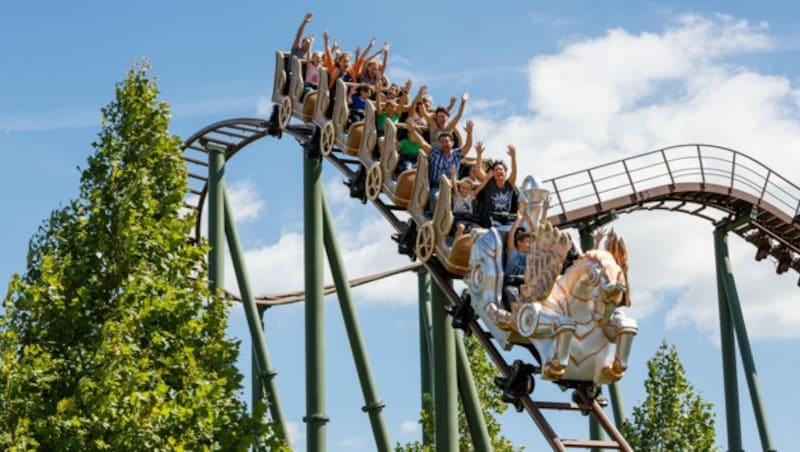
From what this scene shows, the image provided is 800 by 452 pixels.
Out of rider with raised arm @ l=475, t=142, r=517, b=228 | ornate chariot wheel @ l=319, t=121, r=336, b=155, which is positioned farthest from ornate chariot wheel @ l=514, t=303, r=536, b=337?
ornate chariot wheel @ l=319, t=121, r=336, b=155

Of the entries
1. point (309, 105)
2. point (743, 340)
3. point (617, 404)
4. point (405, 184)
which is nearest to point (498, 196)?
point (405, 184)

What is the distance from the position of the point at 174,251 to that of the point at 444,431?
2.88 m

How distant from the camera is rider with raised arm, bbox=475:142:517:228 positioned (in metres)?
9.08

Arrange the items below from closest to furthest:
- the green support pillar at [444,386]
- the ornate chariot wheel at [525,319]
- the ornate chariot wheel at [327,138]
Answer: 1. the ornate chariot wheel at [525,319]
2. the green support pillar at [444,386]
3. the ornate chariot wheel at [327,138]

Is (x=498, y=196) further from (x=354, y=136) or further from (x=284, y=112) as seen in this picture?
(x=284, y=112)

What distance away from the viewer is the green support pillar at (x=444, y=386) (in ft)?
28.8

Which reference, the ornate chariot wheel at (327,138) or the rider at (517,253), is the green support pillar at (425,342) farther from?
the rider at (517,253)

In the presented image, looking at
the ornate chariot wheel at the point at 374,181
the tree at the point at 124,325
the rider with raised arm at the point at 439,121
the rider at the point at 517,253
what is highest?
the rider with raised arm at the point at 439,121

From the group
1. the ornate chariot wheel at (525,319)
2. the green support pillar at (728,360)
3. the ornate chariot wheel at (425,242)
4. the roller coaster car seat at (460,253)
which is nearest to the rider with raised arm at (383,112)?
the ornate chariot wheel at (425,242)

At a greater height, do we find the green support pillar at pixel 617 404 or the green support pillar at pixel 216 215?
the green support pillar at pixel 216 215

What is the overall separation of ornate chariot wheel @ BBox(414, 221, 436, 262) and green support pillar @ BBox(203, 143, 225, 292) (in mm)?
2244

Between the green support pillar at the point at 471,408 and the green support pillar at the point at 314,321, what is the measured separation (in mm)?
1115

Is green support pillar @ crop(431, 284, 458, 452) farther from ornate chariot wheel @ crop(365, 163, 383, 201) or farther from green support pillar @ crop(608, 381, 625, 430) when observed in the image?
green support pillar @ crop(608, 381, 625, 430)

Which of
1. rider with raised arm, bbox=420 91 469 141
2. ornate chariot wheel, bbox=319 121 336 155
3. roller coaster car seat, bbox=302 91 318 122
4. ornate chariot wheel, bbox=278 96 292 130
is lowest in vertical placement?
rider with raised arm, bbox=420 91 469 141
